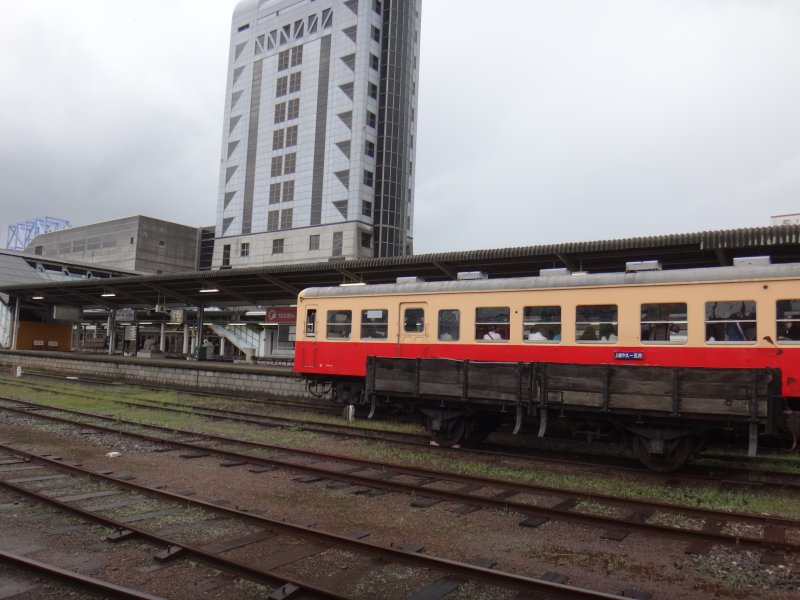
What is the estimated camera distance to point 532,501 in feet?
25.5

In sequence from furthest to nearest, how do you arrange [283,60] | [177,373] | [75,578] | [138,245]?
[138,245]
[283,60]
[177,373]
[75,578]

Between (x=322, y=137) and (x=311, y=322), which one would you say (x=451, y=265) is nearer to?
(x=311, y=322)

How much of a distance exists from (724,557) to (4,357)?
144 feet

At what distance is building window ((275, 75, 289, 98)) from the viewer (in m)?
63.1

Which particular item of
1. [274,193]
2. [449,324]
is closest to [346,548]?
[449,324]

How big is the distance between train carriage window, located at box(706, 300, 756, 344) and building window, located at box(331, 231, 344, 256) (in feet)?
161

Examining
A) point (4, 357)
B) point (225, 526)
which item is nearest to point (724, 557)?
point (225, 526)

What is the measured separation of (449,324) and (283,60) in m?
60.0

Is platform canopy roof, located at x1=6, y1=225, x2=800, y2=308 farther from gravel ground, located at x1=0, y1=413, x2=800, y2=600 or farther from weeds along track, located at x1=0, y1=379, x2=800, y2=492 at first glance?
gravel ground, located at x1=0, y1=413, x2=800, y2=600

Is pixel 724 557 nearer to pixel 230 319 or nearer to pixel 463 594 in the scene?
pixel 463 594

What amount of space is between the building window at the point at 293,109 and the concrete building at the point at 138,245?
28.6 meters

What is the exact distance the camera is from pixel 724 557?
19.0ft

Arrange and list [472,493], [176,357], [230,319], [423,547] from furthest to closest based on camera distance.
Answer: [230,319]
[176,357]
[472,493]
[423,547]

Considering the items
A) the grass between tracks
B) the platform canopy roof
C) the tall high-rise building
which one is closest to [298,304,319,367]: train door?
the grass between tracks
